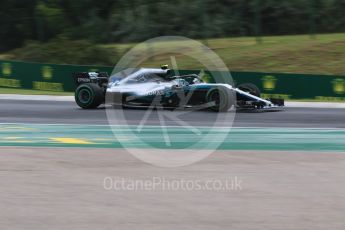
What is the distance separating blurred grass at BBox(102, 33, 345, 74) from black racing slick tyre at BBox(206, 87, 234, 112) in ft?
46.0

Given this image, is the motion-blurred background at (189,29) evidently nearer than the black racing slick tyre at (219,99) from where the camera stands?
No

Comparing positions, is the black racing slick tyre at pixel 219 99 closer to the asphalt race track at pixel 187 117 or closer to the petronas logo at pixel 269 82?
the asphalt race track at pixel 187 117

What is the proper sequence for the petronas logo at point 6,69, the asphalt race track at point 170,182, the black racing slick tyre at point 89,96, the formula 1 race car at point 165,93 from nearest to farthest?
the asphalt race track at point 170,182, the formula 1 race car at point 165,93, the black racing slick tyre at point 89,96, the petronas logo at point 6,69

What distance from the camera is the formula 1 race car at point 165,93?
16438 millimetres

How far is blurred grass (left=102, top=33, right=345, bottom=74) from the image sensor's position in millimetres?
30578

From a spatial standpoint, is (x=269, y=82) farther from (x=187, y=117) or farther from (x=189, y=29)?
(x=189, y=29)

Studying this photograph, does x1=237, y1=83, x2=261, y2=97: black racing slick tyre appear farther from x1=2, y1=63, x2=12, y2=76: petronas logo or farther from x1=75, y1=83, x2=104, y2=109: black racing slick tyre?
x1=2, y1=63, x2=12, y2=76: petronas logo

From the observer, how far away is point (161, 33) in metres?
38.4

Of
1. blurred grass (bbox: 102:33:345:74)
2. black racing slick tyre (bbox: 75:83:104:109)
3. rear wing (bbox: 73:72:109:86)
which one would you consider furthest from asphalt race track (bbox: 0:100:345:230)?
blurred grass (bbox: 102:33:345:74)

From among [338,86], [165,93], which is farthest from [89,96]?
[338,86]

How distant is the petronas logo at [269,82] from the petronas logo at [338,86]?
195 centimetres

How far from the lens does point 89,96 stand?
57.0ft

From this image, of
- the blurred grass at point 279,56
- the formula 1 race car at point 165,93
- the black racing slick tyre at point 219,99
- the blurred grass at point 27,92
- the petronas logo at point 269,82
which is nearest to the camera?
the black racing slick tyre at point 219,99

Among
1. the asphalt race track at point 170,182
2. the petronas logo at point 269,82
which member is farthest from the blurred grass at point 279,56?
the asphalt race track at point 170,182
